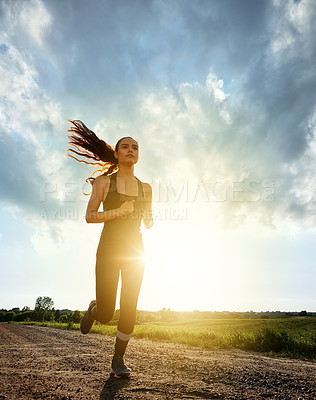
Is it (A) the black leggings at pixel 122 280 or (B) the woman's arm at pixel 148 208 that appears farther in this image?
(B) the woman's arm at pixel 148 208

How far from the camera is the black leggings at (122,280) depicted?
3.84 meters

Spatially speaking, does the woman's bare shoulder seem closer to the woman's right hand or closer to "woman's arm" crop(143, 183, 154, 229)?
the woman's right hand

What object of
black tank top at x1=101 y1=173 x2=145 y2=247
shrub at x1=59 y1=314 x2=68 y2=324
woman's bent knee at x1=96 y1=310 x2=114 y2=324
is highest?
black tank top at x1=101 y1=173 x2=145 y2=247

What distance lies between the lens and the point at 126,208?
3877mm

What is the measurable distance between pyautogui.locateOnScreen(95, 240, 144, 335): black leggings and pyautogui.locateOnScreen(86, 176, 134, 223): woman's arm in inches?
15.4

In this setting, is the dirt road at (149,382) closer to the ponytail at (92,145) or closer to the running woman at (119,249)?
the running woman at (119,249)

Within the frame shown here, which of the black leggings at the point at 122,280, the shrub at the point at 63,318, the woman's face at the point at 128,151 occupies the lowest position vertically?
the shrub at the point at 63,318

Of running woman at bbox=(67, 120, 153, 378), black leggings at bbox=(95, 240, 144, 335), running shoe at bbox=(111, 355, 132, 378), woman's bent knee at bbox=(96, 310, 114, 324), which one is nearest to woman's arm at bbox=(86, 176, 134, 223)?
running woman at bbox=(67, 120, 153, 378)

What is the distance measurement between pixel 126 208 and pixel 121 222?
24 cm

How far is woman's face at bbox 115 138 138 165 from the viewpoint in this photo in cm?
439

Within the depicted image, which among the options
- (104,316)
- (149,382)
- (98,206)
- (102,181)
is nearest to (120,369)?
(149,382)

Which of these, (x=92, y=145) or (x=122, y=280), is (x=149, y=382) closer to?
(x=122, y=280)

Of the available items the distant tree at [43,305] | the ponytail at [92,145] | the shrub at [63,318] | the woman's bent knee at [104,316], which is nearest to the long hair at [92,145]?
the ponytail at [92,145]

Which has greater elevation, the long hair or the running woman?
the long hair
